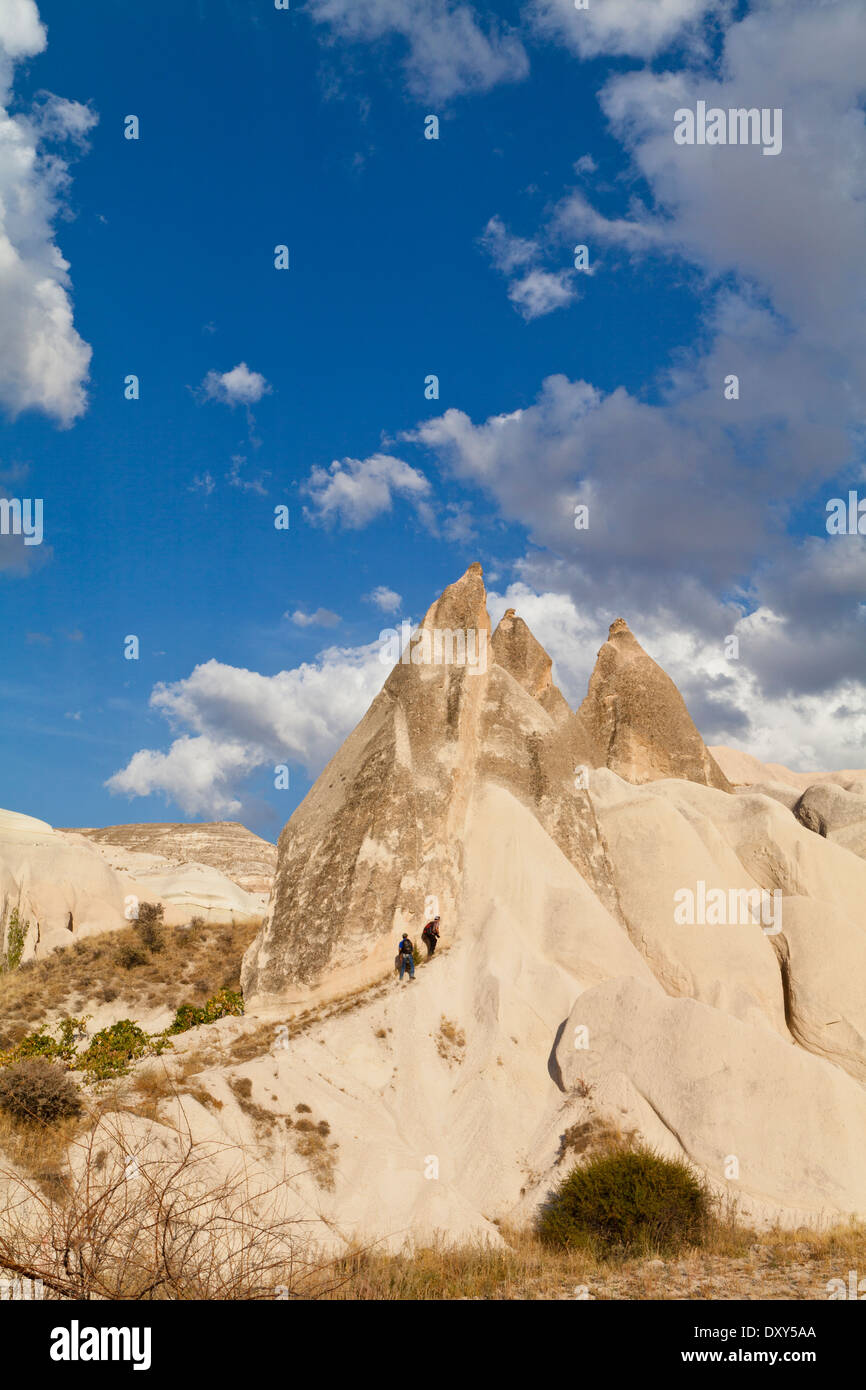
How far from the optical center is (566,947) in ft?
60.3

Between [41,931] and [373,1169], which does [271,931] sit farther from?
[41,931]

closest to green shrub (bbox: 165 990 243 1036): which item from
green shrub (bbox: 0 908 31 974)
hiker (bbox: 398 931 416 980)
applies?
hiker (bbox: 398 931 416 980)

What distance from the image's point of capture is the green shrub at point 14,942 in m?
26.1

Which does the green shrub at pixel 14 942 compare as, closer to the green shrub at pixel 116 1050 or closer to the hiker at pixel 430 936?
the green shrub at pixel 116 1050

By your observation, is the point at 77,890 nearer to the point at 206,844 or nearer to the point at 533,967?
the point at 533,967

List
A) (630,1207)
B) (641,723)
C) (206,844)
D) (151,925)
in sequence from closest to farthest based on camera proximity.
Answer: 1. (630,1207)
2. (151,925)
3. (641,723)
4. (206,844)

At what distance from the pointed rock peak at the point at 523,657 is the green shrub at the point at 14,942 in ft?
59.1

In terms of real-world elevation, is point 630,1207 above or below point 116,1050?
below

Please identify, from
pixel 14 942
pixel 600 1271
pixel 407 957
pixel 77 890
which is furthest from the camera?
pixel 77 890

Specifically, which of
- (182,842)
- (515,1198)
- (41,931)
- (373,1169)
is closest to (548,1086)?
(515,1198)

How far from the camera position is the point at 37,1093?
1152cm

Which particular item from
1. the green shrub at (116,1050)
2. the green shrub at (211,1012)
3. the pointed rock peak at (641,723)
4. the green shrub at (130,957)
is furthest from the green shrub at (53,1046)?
the pointed rock peak at (641,723)

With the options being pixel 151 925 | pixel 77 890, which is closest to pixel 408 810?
pixel 151 925

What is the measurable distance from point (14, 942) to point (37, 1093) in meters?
17.2
